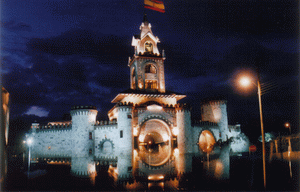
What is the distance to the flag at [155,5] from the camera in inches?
1551

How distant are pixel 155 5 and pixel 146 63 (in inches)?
525

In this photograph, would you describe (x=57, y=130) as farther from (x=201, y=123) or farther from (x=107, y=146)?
(x=201, y=123)

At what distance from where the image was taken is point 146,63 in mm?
50094

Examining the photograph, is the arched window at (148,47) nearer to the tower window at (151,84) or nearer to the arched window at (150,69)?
the arched window at (150,69)

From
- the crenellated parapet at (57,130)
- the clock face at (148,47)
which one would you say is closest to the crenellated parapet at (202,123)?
the clock face at (148,47)

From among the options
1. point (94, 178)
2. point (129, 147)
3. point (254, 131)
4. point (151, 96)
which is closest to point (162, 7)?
point (151, 96)

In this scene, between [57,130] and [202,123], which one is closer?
[57,130]

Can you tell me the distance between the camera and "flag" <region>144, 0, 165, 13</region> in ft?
129

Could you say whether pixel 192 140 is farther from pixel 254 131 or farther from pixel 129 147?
pixel 254 131

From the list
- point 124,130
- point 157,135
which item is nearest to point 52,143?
point 124,130

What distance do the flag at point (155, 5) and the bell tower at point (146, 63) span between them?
1206 centimetres

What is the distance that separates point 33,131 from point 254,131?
6658 centimetres

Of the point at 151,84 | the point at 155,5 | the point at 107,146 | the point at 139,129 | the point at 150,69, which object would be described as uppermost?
the point at 155,5

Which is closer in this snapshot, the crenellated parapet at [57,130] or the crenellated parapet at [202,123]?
the crenellated parapet at [57,130]
